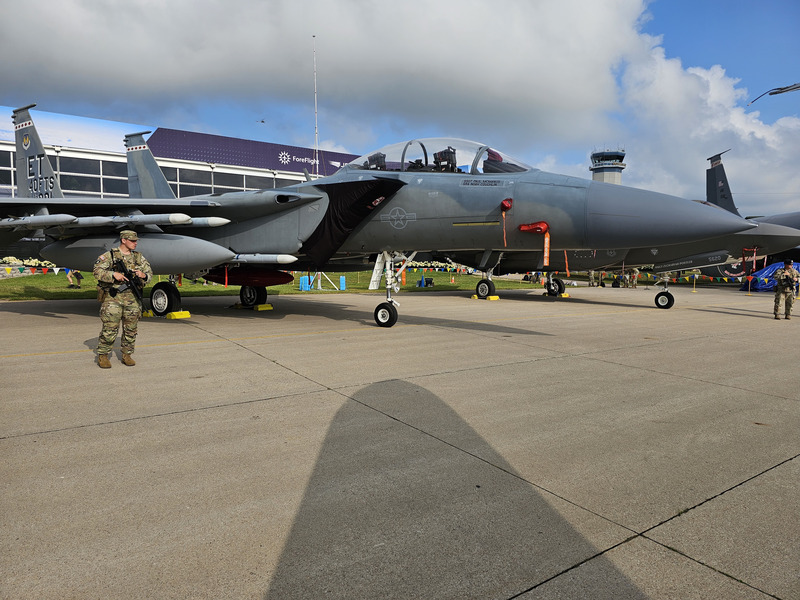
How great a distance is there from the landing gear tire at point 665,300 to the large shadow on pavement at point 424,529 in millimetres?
13096

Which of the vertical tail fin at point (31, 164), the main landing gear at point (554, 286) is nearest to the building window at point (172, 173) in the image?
the vertical tail fin at point (31, 164)

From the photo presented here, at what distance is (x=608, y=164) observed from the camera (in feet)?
303

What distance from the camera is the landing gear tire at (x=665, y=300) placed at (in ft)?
47.6

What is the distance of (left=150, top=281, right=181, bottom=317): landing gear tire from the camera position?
10.2 meters

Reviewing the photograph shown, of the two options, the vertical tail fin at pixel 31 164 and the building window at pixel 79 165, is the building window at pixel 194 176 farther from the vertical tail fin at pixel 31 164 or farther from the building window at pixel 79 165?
the vertical tail fin at pixel 31 164

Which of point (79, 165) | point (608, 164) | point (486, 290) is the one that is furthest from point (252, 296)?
point (608, 164)

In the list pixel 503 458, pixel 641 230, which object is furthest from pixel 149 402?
pixel 641 230

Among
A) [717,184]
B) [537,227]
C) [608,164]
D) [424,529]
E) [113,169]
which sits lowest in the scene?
[424,529]

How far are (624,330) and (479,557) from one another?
27.8 feet

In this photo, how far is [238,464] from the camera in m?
3.08

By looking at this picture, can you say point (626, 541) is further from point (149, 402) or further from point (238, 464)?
point (149, 402)

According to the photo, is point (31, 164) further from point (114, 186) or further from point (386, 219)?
point (114, 186)

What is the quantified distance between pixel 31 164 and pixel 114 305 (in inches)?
360

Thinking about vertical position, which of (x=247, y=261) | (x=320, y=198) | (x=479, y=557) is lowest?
(x=479, y=557)
